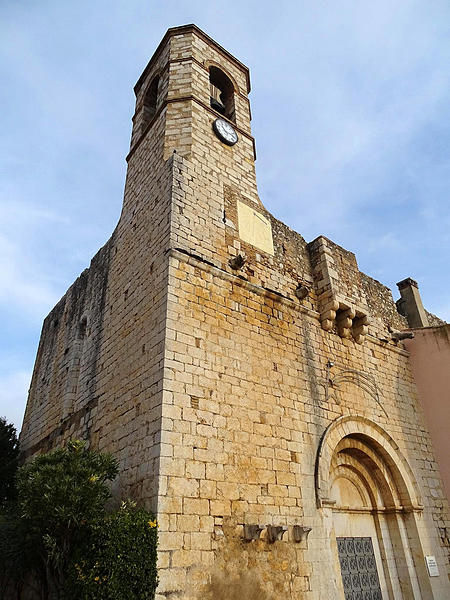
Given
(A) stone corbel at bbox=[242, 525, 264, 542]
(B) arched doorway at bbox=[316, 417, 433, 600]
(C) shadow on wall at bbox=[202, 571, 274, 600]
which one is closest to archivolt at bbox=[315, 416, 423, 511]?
(B) arched doorway at bbox=[316, 417, 433, 600]

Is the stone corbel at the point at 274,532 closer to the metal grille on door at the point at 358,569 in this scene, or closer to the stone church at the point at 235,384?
the stone church at the point at 235,384

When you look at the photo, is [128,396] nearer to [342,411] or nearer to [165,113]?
[342,411]

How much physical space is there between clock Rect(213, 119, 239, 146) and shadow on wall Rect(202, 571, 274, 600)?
306 inches

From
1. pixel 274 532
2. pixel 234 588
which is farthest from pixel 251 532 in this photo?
pixel 234 588

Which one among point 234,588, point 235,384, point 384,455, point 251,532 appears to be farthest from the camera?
point 384,455

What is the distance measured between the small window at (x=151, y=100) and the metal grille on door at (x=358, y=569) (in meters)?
10.0

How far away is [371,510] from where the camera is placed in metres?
8.02

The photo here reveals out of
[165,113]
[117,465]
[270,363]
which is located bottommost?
[117,465]

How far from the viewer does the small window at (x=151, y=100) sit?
10.7 meters

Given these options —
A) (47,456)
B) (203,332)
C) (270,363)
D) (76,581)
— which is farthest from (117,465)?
(270,363)

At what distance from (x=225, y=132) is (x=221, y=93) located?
8.07ft

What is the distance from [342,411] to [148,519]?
14.2 ft

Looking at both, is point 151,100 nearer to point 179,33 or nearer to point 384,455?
Result: point 179,33

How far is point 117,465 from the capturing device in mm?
5684
